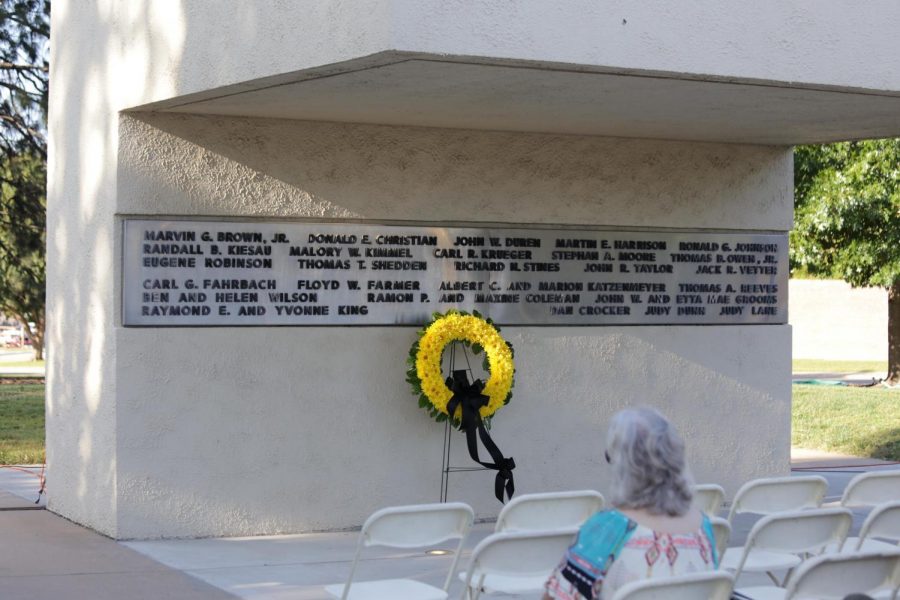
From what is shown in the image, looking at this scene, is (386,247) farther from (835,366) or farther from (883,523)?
(835,366)

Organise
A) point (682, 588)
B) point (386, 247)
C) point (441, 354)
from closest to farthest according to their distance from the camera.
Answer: point (682, 588) → point (441, 354) → point (386, 247)

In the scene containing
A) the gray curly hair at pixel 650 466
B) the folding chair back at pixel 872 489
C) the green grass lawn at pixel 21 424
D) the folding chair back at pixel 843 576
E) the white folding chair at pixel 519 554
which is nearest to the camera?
the gray curly hair at pixel 650 466

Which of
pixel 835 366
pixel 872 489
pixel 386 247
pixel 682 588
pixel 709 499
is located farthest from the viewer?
pixel 835 366

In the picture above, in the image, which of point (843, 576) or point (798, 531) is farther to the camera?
point (798, 531)

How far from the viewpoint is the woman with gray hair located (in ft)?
13.3

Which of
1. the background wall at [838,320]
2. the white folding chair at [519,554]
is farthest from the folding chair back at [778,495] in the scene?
the background wall at [838,320]

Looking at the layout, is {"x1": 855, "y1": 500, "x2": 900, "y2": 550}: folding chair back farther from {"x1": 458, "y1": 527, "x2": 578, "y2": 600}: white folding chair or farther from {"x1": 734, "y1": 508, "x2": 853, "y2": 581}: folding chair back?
{"x1": 458, "y1": 527, "x2": 578, "y2": 600}: white folding chair

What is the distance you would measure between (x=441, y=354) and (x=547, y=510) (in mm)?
3551

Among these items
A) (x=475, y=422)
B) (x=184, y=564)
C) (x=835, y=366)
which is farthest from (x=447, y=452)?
(x=835, y=366)

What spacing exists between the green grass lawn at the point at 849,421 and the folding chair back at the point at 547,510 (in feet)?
29.8

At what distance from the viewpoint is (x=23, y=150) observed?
70.0ft

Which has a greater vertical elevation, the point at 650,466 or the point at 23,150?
the point at 23,150

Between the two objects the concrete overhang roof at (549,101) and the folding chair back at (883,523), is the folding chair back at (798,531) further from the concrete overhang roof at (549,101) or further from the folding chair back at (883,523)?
the concrete overhang roof at (549,101)

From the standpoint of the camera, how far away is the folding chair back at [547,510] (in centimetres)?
603
